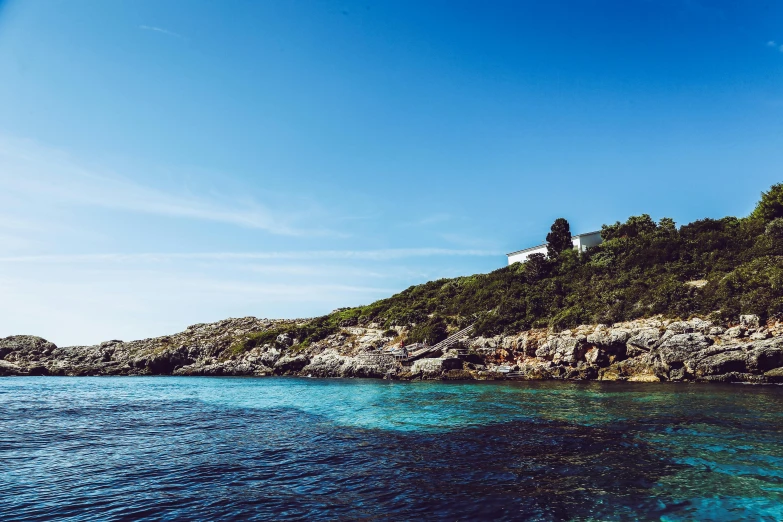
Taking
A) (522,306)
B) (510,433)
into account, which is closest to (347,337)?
(522,306)

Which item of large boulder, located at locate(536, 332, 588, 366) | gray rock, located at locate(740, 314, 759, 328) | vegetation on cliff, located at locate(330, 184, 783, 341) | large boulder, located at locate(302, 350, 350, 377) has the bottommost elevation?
large boulder, located at locate(302, 350, 350, 377)

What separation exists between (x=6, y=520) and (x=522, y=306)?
54113 millimetres

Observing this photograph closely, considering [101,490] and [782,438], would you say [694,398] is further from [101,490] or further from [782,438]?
[101,490]

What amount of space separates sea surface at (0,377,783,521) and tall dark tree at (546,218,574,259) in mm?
45105

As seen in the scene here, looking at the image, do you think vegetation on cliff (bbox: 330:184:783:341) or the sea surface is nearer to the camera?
the sea surface

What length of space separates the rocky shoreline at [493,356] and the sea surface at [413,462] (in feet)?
25.4

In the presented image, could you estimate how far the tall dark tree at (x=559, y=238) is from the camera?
71.7 meters

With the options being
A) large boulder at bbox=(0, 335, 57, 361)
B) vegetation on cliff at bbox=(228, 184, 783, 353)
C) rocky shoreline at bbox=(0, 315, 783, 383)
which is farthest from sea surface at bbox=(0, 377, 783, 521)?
large boulder at bbox=(0, 335, 57, 361)

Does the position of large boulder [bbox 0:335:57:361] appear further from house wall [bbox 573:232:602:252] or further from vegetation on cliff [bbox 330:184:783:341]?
house wall [bbox 573:232:602:252]

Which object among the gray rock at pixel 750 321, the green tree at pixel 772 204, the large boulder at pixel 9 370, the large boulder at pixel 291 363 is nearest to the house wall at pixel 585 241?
the green tree at pixel 772 204

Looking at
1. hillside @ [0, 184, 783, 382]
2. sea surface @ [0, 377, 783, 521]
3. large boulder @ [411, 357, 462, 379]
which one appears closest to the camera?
sea surface @ [0, 377, 783, 521]

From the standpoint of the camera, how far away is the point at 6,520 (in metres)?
10.1

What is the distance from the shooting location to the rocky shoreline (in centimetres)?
3506

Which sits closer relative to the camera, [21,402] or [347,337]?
[21,402]
